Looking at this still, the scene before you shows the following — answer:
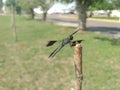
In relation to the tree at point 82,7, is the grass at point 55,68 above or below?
below

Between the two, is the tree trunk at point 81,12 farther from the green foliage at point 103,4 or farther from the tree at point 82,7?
the green foliage at point 103,4

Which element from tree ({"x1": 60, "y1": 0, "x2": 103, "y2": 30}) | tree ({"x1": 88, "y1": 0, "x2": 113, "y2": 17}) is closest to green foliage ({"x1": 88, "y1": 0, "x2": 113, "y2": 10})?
tree ({"x1": 88, "y1": 0, "x2": 113, "y2": 17})

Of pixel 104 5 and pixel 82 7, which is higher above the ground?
pixel 82 7

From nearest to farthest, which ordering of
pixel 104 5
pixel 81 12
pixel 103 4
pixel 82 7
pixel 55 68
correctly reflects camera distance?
1. pixel 55 68
2. pixel 82 7
3. pixel 81 12
4. pixel 103 4
5. pixel 104 5

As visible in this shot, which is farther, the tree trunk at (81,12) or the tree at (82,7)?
the tree trunk at (81,12)

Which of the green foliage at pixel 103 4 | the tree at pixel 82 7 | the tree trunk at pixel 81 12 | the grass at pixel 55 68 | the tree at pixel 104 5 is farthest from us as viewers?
the tree at pixel 104 5

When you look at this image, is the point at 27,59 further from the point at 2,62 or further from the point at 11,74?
the point at 11,74

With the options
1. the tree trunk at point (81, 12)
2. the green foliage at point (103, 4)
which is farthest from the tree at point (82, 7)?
the green foliage at point (103, 4)

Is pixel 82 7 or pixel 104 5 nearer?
pixel 82 7

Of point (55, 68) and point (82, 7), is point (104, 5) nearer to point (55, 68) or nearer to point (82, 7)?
point (82, 7)

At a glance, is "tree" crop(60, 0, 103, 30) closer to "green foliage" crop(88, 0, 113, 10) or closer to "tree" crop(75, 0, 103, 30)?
"tree" crop(75, 0, 103, 30)

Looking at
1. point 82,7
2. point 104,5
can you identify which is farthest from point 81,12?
point 104,5

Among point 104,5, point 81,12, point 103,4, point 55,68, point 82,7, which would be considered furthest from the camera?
point 104,5

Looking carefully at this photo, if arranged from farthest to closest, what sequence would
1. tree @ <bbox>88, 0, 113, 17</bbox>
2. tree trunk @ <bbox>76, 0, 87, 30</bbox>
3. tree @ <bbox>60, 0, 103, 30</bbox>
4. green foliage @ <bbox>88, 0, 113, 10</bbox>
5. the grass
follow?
tree @ <bbox>88, 0, 113, 17</bbox> → green foliage @ <bbox>88, 0, 113, 10</bbox> → tree trunk @ <bbox>76, 0, 87, 30</bbox> → tree @ <bbox>60, 0, 103, 30</bbox> → the grass
